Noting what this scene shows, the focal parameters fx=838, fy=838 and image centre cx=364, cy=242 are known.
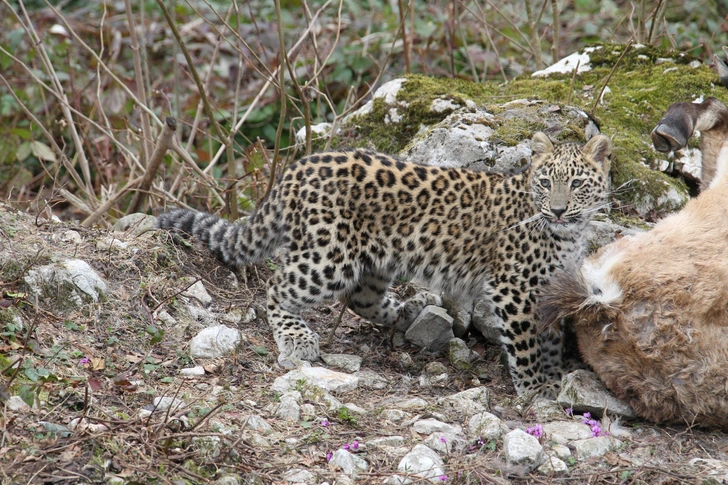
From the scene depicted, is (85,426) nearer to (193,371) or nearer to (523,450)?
(193,371)

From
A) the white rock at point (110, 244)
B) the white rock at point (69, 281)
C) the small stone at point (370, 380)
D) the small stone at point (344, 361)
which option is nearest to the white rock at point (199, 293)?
the white rock at point (110, 244)

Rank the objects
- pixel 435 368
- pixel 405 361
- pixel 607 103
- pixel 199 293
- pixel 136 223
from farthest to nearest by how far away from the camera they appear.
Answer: pixel 607 103, pixel 136 223, pixel 199 293, pixel 405 361, pixel 435 368

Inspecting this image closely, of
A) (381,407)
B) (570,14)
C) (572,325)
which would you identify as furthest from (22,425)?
(570,14)

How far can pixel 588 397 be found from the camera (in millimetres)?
5965

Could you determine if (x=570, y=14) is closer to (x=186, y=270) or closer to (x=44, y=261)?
(x=186, y=270)

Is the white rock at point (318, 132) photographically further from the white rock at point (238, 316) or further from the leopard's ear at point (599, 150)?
the leopard's ear at point (599, 150)

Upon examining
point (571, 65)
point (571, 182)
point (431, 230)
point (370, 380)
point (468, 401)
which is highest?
point (571, 65)

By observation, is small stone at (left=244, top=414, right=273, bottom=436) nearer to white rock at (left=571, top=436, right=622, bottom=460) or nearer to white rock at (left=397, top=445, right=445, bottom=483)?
white rock at (left=397, top=445, right=445, bottom=483)

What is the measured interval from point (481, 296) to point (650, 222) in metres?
1.86

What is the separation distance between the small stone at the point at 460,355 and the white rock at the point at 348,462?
215 cm

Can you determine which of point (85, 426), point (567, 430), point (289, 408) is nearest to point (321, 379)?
point (289, 408)

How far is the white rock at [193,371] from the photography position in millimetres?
5961

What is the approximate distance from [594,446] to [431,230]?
8.34 feet

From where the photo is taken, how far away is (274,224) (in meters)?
7.40
